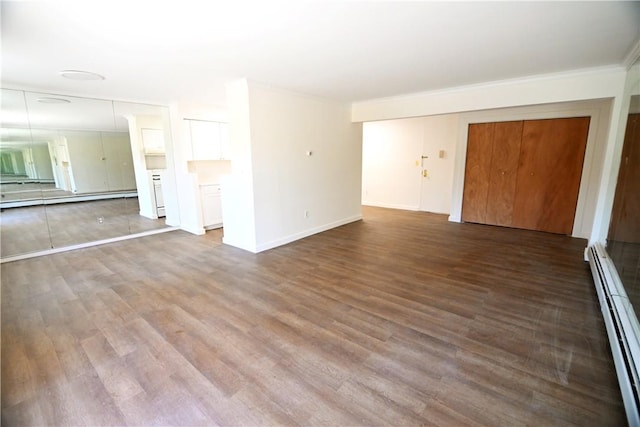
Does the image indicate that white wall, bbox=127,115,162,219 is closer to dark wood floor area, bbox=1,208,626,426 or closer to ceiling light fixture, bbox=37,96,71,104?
ceiling light fixture, bbox=37,96,71,104

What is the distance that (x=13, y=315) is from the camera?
265cm

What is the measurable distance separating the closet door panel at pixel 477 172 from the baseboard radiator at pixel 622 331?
3.01 m

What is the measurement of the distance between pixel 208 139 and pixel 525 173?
6125mm

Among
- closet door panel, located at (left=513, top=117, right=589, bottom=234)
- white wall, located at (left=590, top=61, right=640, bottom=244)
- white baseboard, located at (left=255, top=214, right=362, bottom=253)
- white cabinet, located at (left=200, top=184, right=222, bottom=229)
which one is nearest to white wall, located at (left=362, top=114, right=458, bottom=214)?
closet door panel, located at (left=513, top=117, right=589, bottom=234)

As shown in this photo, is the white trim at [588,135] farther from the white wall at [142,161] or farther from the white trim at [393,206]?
the white wall at [142,161]

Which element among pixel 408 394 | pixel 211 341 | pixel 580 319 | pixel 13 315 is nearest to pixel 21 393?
pixel 211 341

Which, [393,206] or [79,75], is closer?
[79,75]

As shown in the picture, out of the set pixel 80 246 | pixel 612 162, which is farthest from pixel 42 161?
pixel 612 162

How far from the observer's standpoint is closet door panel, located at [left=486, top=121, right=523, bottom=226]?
17.8 feet

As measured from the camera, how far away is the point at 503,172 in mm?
5613

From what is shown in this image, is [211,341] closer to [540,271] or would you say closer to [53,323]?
[53,323]

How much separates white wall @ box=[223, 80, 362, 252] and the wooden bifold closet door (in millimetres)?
2741

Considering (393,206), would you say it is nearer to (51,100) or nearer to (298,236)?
(298,236)

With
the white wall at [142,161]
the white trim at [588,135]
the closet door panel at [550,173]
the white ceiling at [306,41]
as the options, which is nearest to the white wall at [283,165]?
the white ceiling at [306,41]
